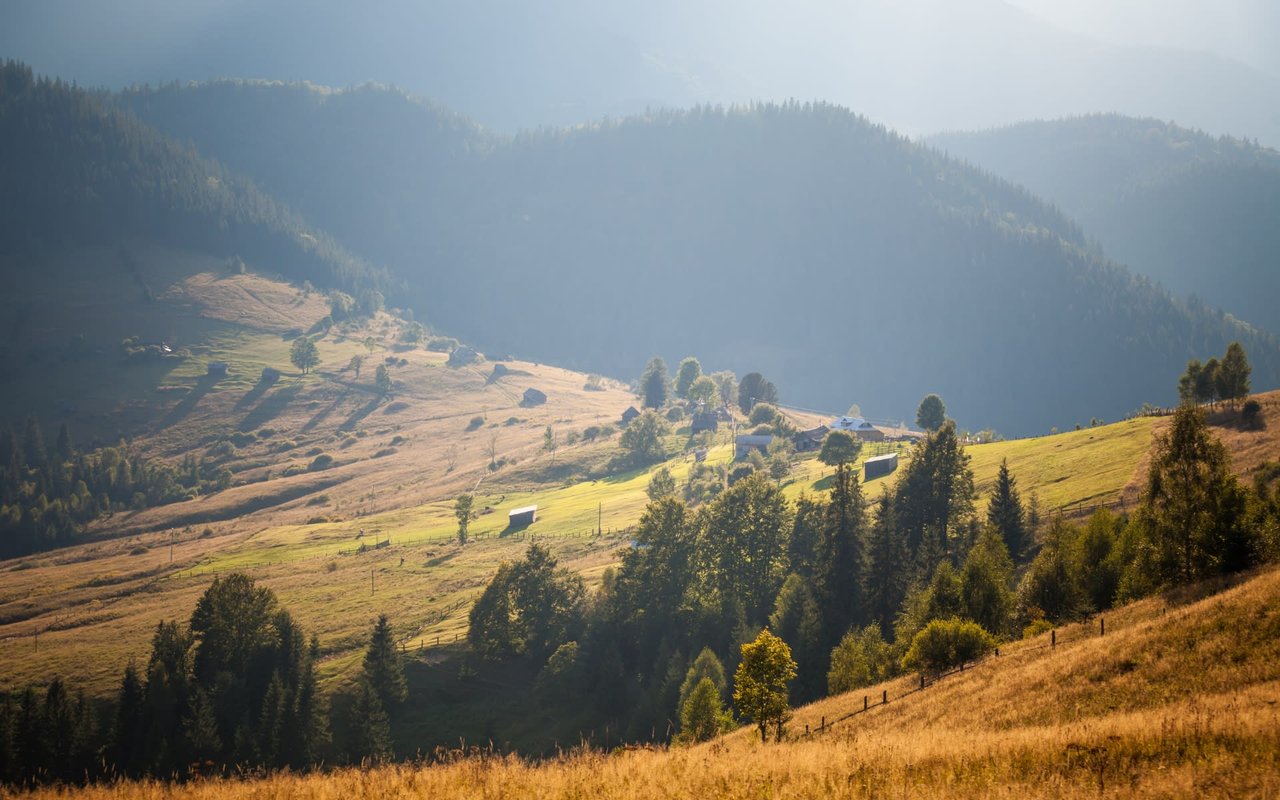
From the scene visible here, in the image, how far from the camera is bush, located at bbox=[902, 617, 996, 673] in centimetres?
4456

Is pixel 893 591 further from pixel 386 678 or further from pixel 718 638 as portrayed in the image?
pixel 386 678

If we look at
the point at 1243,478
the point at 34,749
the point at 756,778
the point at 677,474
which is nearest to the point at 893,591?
the point at 1243,478

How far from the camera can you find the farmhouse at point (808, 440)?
545 ft

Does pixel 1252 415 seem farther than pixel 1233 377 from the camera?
No

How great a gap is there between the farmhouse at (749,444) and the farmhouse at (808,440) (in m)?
6.19

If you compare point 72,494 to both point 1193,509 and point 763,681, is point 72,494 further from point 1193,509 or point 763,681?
point 1193,509

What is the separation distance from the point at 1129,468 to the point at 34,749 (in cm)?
11059

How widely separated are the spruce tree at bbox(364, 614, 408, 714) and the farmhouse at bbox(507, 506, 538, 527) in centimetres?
6177

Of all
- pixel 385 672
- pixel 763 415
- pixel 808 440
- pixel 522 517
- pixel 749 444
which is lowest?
pixel 385 672

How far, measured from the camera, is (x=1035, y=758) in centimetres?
1573

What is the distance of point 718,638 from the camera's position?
80.5 m

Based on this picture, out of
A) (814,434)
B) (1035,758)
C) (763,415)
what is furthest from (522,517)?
(1035,758)

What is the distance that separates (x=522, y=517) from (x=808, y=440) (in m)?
68.5

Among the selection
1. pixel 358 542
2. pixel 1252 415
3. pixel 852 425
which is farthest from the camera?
pixel 852 425
